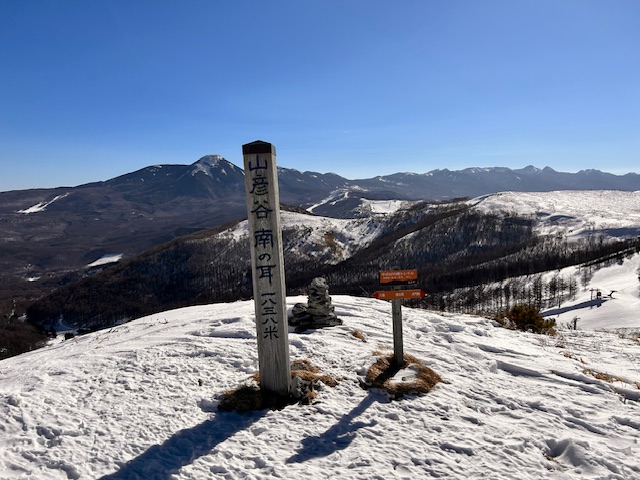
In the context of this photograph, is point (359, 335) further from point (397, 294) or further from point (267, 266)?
point (267, 266)

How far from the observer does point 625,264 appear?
11656 centimetres

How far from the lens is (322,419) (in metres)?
9.02

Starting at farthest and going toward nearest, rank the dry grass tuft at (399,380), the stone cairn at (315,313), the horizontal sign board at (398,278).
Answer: the stone cairn at (315,313), the horizontal sign board at (398,278), the dry grass tuft at (399,380)

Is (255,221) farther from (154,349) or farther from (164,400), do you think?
(154,349)

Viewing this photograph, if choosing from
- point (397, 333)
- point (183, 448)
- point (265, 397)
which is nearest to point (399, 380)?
point (397, 333)

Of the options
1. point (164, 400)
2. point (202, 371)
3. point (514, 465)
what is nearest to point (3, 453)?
point (164, 400)

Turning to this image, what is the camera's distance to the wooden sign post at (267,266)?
368 inches

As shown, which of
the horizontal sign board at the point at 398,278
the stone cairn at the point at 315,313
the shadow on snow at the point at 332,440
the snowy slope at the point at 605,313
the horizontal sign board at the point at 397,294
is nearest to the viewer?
the shadow on snow at the point at 332,440

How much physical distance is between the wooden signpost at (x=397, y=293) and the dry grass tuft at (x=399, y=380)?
0.34 meters

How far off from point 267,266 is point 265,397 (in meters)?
3.30

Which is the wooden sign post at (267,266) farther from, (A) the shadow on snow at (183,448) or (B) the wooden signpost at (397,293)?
(B) the wooden signpost at (397,293)

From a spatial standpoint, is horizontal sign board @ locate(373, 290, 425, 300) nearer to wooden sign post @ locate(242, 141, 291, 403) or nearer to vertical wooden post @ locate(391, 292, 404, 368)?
vertical wooden post @ locate(391, 292, 404, 368)

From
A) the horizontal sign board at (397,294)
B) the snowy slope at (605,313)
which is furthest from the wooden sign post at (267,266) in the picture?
the snowy slope at (605,313)

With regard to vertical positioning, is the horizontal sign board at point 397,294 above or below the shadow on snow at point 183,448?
above
